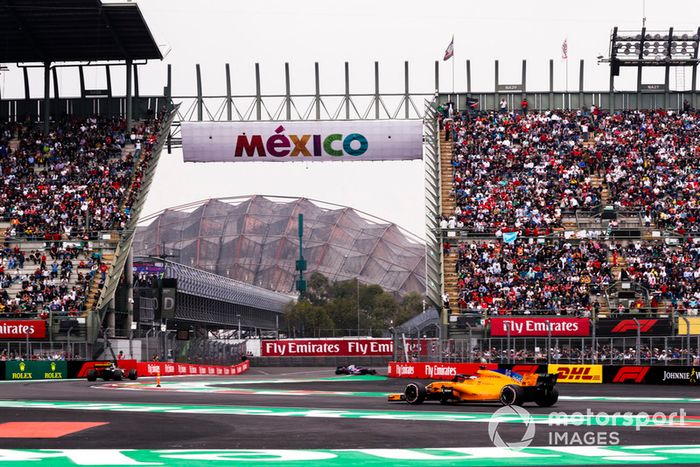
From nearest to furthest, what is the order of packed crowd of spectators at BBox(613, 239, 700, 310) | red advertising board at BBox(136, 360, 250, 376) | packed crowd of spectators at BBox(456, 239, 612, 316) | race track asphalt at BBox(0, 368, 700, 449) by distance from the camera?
race track asphalt at BBox(0, 368, 700, 449)
red advertising board at BBox(136, 360, 250, 376)
packed crowd of spectators at BBox(613, 239, 700, 310)
packed crowd of spectators at BBox(456, 239, 612, 316)

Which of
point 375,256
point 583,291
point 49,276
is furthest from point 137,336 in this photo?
point 375,256

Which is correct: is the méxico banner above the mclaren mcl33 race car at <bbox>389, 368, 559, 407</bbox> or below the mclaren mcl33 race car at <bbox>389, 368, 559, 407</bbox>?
above

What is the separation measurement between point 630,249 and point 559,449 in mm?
45780

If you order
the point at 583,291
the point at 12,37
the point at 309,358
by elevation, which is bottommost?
the point at 309,358

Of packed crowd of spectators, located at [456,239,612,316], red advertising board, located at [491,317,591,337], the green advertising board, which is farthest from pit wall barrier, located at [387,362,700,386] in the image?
the green advertising board

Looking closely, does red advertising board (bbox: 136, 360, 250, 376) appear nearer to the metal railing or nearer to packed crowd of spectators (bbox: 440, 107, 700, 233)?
the metal railing

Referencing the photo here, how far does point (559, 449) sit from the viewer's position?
13.6m

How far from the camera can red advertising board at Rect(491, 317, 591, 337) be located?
50.0 metres

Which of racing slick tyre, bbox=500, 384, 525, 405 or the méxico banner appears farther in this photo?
the méxico banner

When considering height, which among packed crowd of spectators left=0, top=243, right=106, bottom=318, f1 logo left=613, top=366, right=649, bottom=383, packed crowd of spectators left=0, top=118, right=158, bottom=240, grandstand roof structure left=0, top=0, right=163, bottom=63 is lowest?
f1 logo left=613, top=366, right=649, bottom=383

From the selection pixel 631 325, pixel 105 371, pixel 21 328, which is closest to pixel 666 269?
pixel 631 325

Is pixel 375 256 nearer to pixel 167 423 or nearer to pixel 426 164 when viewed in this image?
pixel 426 164

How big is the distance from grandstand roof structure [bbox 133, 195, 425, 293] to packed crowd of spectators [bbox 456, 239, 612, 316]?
8178 cm

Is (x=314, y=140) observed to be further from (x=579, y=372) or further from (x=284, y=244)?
(x=284, y=244)
